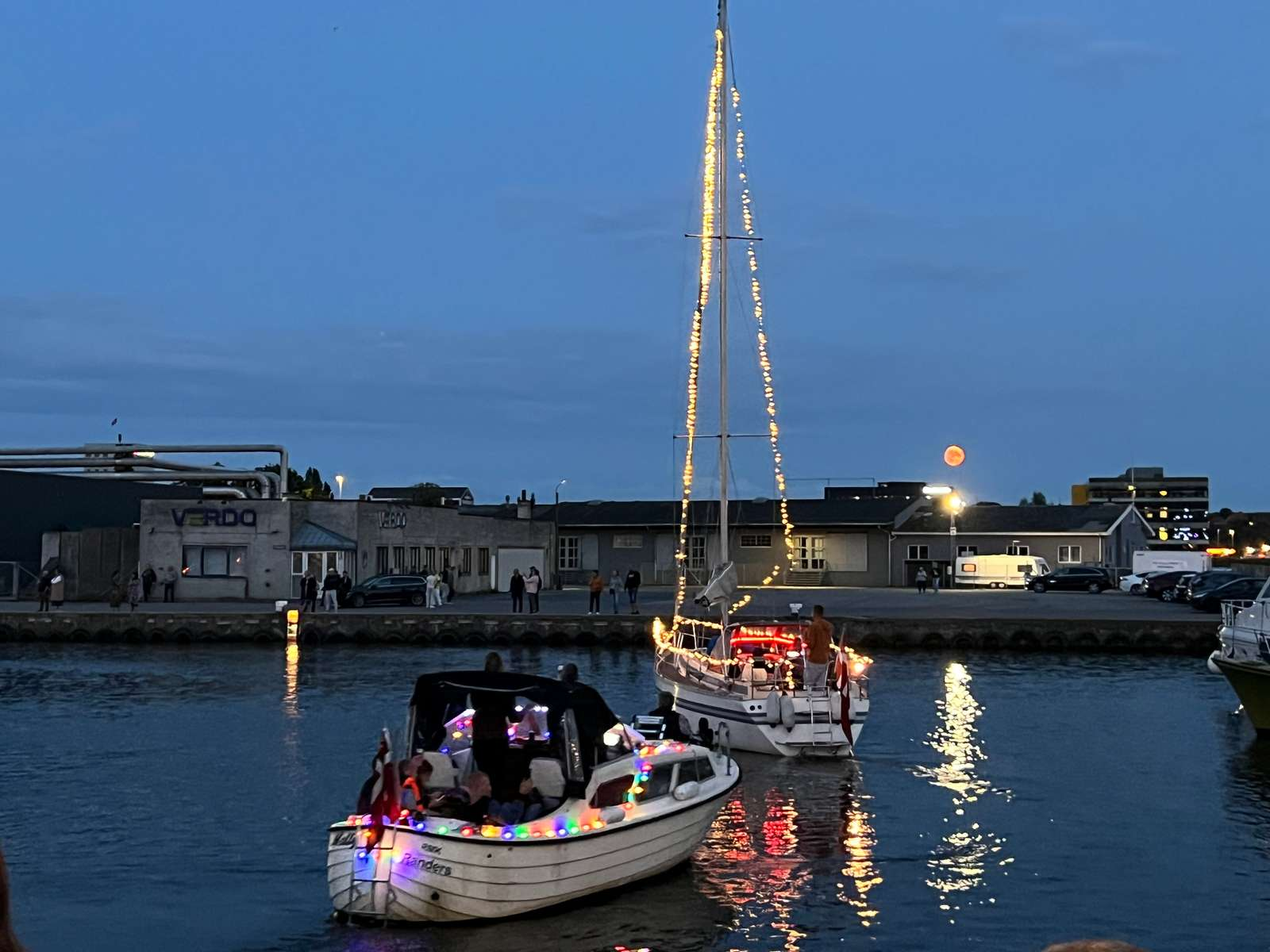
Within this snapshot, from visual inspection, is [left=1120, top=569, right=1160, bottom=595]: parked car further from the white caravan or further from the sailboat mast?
the sailboat mast

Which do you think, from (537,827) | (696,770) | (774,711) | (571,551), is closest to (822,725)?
(774,711)

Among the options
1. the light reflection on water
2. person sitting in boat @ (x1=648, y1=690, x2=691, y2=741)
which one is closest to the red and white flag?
person sitting in boat @ (x1=648, y1=690, x2=691, y2=741)

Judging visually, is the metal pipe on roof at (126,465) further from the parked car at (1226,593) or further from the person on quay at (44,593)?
the parked car at (1226,593)

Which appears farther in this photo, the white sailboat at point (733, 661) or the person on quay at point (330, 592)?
the person on quay at point (330, 592)

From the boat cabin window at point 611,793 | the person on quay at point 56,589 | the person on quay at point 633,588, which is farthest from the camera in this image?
the person on quay at point 56,589

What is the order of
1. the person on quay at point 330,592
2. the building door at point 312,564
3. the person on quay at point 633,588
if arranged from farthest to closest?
the building door at point 312,564 < the person on quay at point 330,592 < the person on quay at point 633,588

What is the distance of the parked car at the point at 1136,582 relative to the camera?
80.4 metres

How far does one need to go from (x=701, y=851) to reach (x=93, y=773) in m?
12.1

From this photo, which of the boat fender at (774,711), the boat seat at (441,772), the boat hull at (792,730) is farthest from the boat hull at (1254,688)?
the boat seat at (441,772)

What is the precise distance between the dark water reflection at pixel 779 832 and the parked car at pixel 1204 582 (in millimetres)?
29669

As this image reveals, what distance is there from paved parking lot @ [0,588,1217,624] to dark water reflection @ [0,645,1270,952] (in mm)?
21058

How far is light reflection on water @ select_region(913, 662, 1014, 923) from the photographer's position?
19297mm

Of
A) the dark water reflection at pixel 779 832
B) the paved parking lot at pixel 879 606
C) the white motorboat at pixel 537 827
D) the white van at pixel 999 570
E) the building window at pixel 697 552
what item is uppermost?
the building window at pixel 697 552

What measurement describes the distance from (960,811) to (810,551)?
231ft
